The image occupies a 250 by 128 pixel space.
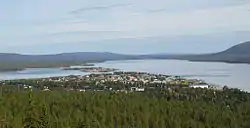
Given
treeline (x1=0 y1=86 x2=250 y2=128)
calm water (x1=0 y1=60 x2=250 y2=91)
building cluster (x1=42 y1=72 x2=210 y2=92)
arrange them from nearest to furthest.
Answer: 1. treeline (x1=0 y1=86 x2=250 y2=128)
2. building cluster (x1=42 y1=72 x2=210 y2=92)
3. calm water (x1=0 y1=60 x2=250 y2=91)

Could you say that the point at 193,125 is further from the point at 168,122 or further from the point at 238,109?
the point at 238,109

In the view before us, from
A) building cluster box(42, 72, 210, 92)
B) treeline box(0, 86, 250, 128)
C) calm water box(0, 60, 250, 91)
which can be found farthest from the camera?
calm water box(0, 60, 250, 91)

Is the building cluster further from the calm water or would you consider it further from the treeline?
the treeline

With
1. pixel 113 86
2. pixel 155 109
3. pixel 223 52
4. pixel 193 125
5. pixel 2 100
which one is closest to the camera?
pixel 193 125

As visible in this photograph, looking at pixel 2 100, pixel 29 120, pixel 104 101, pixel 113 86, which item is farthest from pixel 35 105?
pixel 113 86

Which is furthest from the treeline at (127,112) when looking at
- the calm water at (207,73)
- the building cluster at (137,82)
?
the calm water at (207,73)

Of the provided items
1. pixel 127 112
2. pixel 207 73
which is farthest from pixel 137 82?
pixel 127 112

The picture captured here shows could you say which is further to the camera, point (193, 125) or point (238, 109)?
point (238, 109)

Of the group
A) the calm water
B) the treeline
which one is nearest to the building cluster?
the calm water

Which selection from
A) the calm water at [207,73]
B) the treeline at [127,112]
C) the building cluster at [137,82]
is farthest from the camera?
the calm water at [207,73]

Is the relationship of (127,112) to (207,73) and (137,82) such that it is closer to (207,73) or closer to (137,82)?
(137,82)

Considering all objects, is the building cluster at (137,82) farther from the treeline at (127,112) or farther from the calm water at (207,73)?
the treeline at (127,112)
